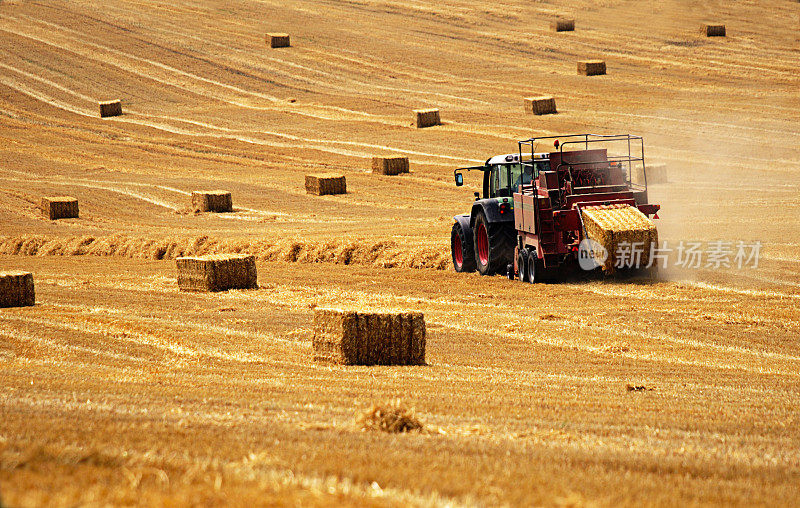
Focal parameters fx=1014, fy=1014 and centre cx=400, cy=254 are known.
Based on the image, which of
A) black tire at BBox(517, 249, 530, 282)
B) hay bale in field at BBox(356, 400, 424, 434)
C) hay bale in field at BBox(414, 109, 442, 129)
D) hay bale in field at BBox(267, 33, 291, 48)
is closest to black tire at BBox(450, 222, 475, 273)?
black tire at BBox(517, 249, 530, 282)

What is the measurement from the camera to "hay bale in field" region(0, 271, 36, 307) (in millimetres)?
16969

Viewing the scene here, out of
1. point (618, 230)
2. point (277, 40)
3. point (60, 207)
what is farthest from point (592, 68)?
point (618, 230)

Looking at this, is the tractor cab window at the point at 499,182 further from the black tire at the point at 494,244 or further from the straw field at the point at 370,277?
the straw field at the point at 370,277

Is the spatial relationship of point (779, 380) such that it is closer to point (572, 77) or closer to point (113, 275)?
point (113, 275)

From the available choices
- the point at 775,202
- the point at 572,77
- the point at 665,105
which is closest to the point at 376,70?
the point at 572,77

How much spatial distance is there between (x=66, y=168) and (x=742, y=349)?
30943 mm

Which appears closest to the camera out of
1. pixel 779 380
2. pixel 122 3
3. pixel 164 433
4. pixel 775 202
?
pixel 164 433

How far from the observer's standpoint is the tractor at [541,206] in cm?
1742

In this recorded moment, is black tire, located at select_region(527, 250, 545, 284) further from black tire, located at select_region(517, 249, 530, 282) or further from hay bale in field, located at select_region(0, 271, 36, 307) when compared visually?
hay bale in field, located at select_region(0, 271, 36, 307)

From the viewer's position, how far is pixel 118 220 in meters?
30.6

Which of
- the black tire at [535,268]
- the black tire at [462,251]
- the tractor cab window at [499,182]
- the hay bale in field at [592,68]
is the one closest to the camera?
the black tire at [535,268]

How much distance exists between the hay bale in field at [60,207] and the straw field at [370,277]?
1.01 feet

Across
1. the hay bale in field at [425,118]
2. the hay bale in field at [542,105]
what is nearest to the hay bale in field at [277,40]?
the hay bale in field at [425,118]

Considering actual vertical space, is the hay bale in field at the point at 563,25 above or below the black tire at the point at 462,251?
above
